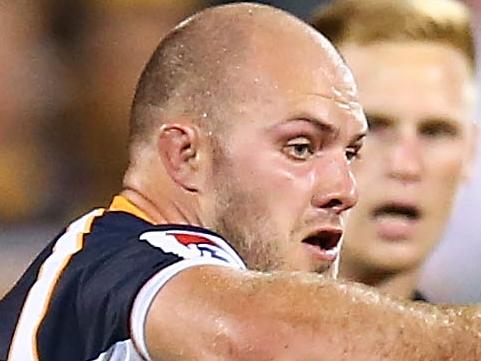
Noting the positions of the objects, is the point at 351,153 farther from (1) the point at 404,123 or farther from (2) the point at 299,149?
(1) the point at 404,123

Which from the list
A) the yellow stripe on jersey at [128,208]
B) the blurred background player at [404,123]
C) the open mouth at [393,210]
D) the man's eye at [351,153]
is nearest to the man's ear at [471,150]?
the blurred background player at [404,123]

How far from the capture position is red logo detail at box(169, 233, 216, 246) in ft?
3.86

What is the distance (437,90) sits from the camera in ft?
6.51

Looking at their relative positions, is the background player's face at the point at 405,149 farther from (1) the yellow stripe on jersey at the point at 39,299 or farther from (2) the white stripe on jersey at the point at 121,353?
(2) the white stripe on jersey at the point at 121,353

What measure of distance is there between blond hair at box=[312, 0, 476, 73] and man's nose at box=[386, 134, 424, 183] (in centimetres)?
15

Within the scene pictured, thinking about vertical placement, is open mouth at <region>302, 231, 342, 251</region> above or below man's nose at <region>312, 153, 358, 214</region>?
below

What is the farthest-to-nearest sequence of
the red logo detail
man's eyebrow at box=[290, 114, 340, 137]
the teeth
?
the teeth, man's eyebrow at box=[290, 114, 340, 137], the red logo detail

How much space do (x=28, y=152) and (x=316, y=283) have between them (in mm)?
1444

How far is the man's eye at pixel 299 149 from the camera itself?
131 centimetres

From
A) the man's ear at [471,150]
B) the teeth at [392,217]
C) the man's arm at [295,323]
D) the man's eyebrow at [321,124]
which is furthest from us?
the man's ear at [471,150]

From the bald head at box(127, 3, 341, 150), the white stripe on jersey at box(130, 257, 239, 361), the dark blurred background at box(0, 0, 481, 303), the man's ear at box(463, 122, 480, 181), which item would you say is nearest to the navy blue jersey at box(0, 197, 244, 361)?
the white stripe on jersey at box(130, 257, 239, 361)

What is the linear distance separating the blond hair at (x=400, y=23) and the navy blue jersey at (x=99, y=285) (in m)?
0.74

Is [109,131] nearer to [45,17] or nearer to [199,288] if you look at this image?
[45,17]

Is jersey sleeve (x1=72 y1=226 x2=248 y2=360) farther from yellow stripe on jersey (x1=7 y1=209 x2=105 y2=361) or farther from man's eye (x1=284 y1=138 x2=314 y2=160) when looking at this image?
man's eye (x1=284 y1=138 x2=314 y2=160)
